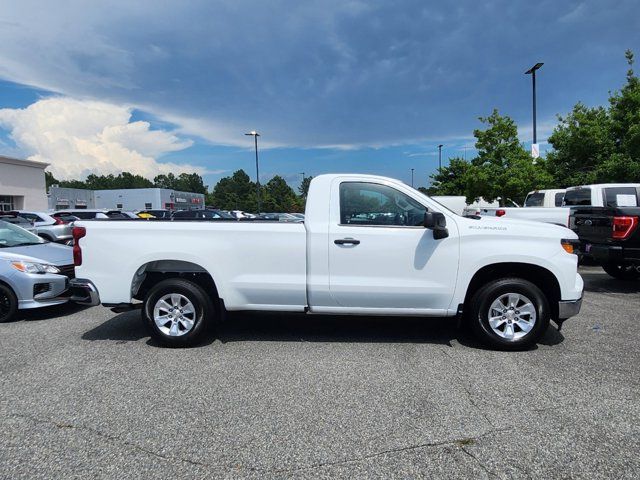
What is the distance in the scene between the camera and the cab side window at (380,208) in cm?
490

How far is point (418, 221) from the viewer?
16.0ft

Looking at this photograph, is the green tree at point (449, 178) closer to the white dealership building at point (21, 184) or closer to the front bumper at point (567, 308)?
the front bumper at point (567, 308)

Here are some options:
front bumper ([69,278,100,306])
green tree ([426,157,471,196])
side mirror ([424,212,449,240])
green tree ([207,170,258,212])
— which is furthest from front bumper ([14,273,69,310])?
green tree ([207,170,258,212])

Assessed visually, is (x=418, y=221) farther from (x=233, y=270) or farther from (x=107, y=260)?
(x=107, y=260)

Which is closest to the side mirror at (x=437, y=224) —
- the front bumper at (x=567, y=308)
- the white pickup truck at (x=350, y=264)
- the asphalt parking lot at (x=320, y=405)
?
the white pickup truck at (x=350, y=264)

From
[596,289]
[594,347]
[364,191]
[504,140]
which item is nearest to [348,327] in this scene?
[364,191]

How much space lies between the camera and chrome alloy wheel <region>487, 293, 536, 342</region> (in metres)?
4.78

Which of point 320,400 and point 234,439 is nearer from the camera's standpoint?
point 234,439

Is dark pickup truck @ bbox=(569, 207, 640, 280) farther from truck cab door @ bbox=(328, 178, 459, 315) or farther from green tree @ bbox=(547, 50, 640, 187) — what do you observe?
green tree @ bbox=(547, 50, 640, 187)

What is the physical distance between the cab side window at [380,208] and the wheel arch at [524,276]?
3.14 feet

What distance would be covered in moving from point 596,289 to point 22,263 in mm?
9837

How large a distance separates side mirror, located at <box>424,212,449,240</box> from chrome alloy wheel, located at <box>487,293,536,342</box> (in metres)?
0.95

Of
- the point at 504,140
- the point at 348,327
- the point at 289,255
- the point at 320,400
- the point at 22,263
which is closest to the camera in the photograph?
the point at 320,400

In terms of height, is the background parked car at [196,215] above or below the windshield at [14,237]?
above
